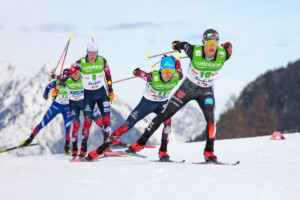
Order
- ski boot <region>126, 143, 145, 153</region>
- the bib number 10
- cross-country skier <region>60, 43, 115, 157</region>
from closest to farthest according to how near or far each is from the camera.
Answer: the bib number 10, ski boot <region>126, 143, 145, 153</region>, cross-country skier <region>60, 43, 115, 157</region>

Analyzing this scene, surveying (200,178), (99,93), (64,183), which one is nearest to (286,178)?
(200,178)

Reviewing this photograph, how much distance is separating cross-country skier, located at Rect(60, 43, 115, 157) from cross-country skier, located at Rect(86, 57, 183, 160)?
2.78ft

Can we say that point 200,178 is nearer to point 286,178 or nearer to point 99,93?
point 286,178

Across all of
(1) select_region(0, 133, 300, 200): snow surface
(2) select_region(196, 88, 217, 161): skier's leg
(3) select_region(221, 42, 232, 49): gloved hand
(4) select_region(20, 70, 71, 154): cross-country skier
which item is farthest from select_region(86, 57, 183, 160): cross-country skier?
(4) select_region(20, 70, 71, 154): cross-country skier

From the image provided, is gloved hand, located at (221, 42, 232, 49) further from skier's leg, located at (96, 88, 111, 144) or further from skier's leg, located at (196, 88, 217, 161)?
skier's leg, located at (96, 88, 111, 144)

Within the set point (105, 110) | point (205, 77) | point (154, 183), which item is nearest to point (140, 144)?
point (105, 110)

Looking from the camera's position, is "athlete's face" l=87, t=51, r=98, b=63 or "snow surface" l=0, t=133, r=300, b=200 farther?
"athlete's face" l=87, t=51, r=98, b=63

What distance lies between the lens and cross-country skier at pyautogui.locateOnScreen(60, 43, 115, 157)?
30.8 ft

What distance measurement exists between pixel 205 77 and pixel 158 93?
1.49 metres

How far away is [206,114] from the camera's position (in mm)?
7395

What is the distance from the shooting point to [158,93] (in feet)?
28.1

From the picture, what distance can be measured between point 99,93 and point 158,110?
5.10 ft

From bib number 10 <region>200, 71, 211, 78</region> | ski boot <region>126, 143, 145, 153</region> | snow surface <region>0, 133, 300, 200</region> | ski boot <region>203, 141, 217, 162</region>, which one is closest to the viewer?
snow surface <region>0, 133, 300, 200</region>

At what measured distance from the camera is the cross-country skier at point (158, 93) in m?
8.30
